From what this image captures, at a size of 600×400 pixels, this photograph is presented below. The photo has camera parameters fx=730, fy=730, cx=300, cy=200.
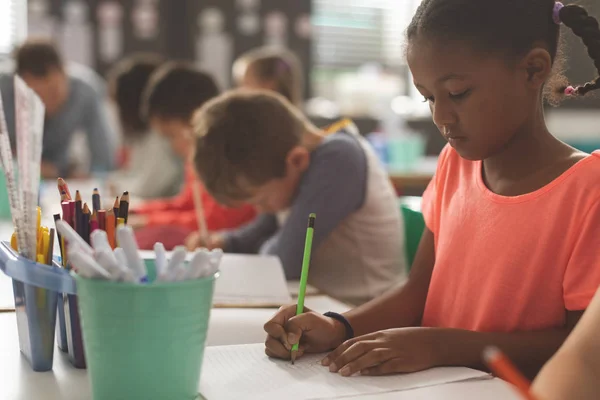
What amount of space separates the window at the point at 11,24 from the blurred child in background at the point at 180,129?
2.48 metres

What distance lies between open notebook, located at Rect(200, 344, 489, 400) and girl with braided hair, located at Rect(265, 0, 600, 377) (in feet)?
0.06

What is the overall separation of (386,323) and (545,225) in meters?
0.26

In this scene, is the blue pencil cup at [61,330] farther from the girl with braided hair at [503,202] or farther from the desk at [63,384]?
the girl with braided hair at [503,202]

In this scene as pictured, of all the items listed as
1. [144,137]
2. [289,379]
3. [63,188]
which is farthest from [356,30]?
[289,379]

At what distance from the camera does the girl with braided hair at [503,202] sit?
80cm

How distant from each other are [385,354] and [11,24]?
4.37 metres

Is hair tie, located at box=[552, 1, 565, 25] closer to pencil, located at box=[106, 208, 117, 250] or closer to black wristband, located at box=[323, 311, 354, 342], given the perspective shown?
black wristband, located at box=[323, 311, 354, 342]

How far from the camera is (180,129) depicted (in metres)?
2.35

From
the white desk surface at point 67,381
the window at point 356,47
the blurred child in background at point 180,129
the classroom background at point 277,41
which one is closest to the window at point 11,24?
the classroom background at point 277,41

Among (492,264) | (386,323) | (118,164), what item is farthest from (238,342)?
(118,164)

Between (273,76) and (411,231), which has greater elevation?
(273,76)

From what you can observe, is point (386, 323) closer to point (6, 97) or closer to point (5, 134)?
point (5, 134)

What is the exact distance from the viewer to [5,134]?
82cm

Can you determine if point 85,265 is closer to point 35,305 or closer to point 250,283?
point 35,305
